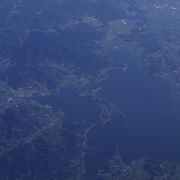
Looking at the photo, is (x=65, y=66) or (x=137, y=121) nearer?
(x=137, y=121)

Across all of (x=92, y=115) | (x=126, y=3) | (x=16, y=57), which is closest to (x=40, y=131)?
(x=92, y=115)

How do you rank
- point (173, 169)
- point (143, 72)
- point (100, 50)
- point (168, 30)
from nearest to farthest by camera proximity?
point (173, 169)
point (143, 72)
point (100, 50)
point (168, 30)

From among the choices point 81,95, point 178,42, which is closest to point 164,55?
point 178,42

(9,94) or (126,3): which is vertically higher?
(126,3)

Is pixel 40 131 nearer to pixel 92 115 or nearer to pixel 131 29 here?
pixel 92 115

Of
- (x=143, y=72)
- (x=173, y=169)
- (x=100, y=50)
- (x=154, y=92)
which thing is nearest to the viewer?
(x=173, y=169)

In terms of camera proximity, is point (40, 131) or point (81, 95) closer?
point (40, 131)
